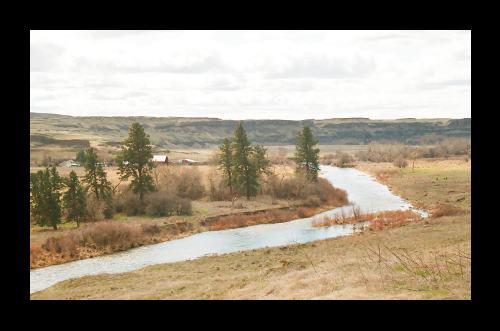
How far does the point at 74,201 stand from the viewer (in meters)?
49.1

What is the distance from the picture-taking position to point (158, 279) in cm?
2731

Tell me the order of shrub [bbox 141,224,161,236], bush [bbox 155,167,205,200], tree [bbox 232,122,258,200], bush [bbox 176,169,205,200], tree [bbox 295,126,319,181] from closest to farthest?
shrub [bbox 141,224,161,236] → bush [bbox 155,167,205,200] → bush [bbox 176,169,205,200] → tree [bbox 232,122,258,200] → tree [bbox 295,126,319,181]

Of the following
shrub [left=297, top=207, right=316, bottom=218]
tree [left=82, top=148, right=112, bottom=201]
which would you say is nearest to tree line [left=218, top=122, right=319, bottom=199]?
shrub [left=297, top=207, right=316, bottom=218]

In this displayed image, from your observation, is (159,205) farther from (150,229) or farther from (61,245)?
(61,245)

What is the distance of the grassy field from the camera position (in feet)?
54.5

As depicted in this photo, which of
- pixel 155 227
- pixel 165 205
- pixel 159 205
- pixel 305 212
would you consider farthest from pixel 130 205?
pixel 305 212

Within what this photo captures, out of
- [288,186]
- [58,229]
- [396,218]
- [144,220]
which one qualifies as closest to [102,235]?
[58,229]

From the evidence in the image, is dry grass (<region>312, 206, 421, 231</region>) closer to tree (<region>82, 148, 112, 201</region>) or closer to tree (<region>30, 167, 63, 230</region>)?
tree (<region>82, 148, 112, 201</region>)

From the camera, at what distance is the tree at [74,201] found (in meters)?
48.6

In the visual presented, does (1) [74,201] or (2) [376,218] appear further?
(2) [376,218]

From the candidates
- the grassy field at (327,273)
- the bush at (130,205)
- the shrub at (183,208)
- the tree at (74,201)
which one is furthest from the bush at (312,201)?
the tree at (74,201)

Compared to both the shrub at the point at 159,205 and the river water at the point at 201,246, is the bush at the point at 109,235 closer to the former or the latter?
the river water at the point at 201,246

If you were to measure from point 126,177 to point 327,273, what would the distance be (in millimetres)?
40284
